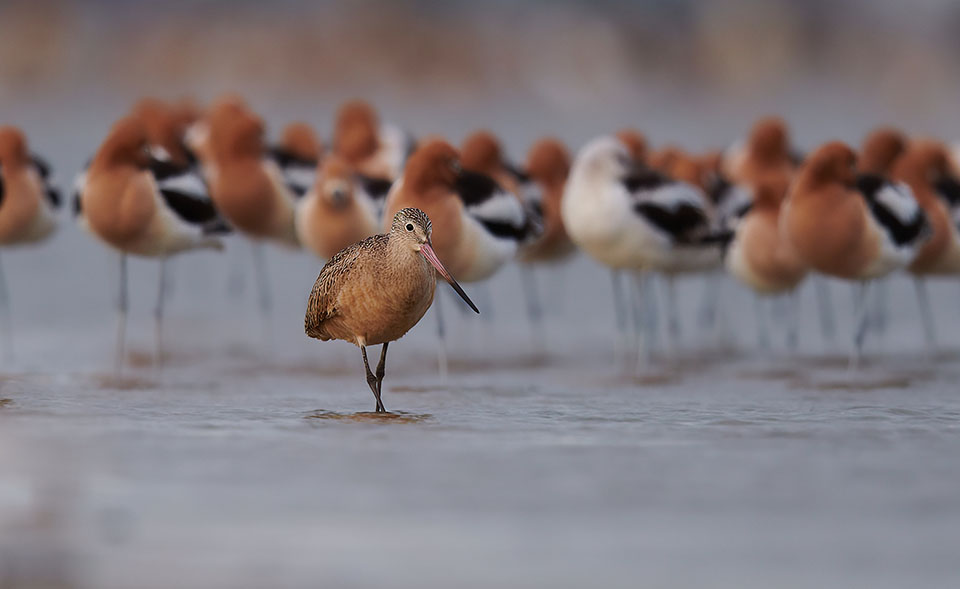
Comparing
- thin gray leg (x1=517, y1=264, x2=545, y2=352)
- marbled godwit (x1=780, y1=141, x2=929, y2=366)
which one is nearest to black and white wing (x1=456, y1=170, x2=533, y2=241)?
thin gray leg (x1=517, y1=264, x2=545, y2=352)

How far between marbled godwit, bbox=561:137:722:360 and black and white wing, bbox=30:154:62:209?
12.1 ft

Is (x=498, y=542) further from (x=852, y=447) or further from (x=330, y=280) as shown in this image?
(x=330, y=280)

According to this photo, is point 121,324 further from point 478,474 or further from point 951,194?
point 951,194

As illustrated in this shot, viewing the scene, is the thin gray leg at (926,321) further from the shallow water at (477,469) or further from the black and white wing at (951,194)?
the black and white wing at (951,194)

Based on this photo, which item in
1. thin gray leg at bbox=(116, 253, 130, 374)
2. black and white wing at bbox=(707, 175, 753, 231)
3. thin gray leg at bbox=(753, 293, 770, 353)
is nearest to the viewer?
thin gray leg at bbox=(116, 253, 130, 374)

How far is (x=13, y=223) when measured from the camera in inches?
465

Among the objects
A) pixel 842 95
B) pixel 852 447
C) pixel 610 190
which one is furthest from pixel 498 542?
pixel 842 95

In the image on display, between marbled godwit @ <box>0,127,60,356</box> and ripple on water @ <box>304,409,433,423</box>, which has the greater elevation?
marbled godwit @ <box>0,127,60,356</box>

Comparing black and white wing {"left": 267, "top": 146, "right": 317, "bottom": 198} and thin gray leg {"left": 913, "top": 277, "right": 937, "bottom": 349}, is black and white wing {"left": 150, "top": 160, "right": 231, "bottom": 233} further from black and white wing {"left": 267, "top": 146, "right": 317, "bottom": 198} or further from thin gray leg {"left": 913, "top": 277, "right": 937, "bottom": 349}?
thin gray leg {"left": 913, "top": 277, "right": 937, "bottom": 349}

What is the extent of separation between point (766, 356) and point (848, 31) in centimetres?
2718

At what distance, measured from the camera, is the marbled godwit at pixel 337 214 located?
11633 millimetres

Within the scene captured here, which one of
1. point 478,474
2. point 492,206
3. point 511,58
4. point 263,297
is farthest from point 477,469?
point 511,58

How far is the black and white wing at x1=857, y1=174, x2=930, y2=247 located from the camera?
10438 mm

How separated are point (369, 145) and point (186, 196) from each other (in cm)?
330
